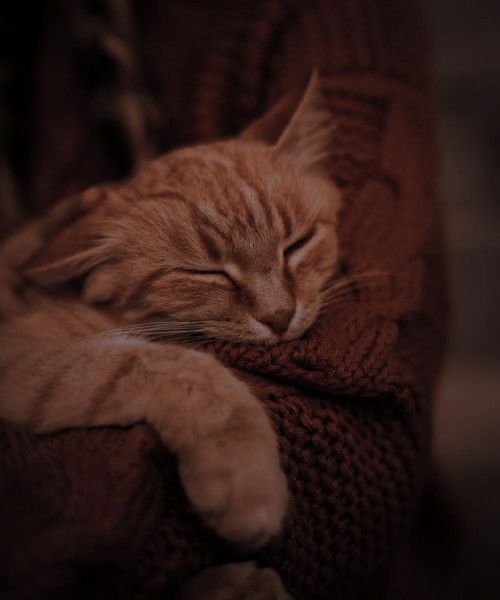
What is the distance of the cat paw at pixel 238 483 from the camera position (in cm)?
64

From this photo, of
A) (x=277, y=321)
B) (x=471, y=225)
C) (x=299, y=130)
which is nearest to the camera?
(x=277, y=321)

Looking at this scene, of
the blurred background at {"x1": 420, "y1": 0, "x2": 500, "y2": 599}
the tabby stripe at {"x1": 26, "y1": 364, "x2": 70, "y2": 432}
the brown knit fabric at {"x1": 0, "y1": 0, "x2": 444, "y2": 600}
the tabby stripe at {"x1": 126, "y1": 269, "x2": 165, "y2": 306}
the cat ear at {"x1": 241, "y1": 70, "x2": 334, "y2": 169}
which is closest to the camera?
the brown knit fabric at {"x1": 0, "y1": 0, "x2": 444, "y2": 600}

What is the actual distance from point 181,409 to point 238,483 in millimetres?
135

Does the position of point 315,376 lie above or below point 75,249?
below

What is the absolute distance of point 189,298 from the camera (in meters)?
1.01

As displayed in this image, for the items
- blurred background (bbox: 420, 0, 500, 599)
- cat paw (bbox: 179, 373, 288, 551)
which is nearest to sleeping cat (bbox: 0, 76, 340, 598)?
cat paw (bbox: 179, 373, 288, 551)

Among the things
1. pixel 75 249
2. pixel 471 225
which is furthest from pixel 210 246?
pixel 471 225

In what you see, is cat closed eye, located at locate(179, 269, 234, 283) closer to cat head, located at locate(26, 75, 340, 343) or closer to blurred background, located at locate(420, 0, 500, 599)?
cat head, located at locate(26, 75, 340, 343)

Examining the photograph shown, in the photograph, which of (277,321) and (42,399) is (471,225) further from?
(42,399)

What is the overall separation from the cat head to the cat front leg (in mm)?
158

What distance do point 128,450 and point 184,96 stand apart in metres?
1.36

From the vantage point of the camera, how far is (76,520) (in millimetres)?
589

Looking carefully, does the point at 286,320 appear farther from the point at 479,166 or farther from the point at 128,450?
the point at 479,166

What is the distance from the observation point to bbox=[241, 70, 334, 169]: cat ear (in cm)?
118
